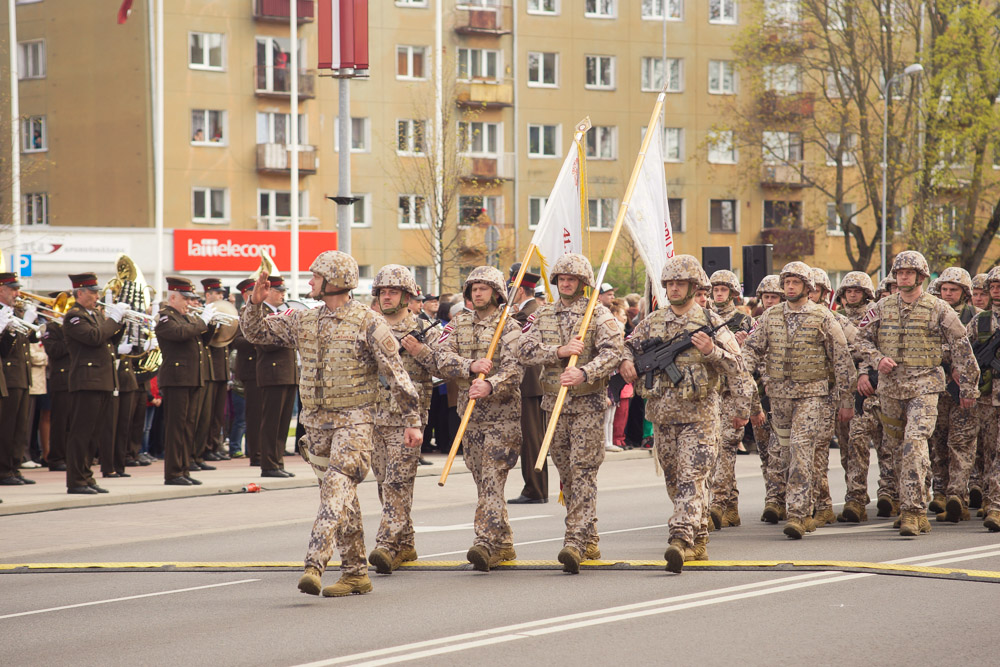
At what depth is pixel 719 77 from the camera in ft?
187

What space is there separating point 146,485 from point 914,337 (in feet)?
29.3

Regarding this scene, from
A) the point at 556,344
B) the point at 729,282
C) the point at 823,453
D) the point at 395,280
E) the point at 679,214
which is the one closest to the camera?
A: the point at 556,344

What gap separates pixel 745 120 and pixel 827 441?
141 feet

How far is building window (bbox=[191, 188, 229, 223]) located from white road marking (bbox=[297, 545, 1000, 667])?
41.8m

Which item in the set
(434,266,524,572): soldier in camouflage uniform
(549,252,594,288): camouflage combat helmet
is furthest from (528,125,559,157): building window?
(549,252,594,288): camouflage combat helmet

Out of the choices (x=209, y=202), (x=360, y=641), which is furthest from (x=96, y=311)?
(x=209, y=202)

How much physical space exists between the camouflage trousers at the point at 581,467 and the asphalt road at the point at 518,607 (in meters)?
0.35

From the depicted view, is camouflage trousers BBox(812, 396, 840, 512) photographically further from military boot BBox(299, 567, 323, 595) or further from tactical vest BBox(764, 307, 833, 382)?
military boot BBox(299, 567, 323, 595)

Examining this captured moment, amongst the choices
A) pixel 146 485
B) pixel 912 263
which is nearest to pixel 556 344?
pixel 912 263

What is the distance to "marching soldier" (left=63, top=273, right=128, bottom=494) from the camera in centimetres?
1584

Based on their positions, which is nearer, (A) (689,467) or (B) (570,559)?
(B) (570,559)

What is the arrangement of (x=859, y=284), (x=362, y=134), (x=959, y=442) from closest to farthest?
(x=959, y=442), (x=859, y=284), (x=362, y=134)

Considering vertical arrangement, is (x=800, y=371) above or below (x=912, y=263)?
below

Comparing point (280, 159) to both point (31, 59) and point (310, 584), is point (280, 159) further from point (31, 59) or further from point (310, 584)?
point (310, 584)
